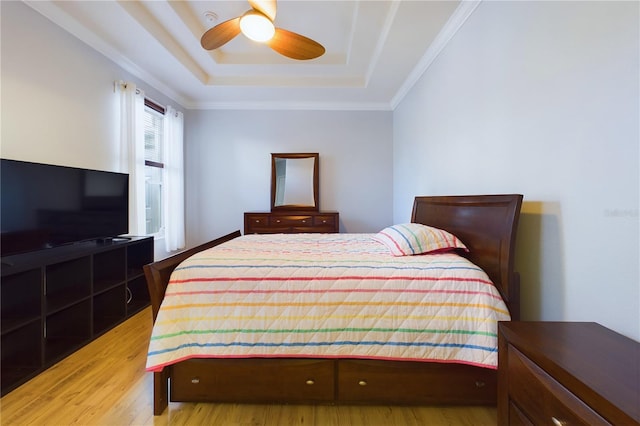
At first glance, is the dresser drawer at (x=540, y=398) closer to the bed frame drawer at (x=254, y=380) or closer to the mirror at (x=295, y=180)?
the bed frame drawer at (x=254, y=380)

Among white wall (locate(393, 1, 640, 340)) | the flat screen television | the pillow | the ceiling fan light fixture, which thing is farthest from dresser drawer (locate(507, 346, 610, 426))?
the flat screen television

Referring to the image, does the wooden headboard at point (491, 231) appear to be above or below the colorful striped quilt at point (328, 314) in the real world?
above

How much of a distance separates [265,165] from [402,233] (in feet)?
9.53

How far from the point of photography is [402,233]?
72.1 inches

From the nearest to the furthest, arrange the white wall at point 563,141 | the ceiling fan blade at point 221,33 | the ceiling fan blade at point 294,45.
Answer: the white wall at point 563,141
the ceiling fan blade at point 221,33
the ceiling fan blade at point 294,45

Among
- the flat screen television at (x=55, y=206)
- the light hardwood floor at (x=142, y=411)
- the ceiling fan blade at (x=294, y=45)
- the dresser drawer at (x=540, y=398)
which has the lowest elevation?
the light hardwood floor at (x=142, y=411)

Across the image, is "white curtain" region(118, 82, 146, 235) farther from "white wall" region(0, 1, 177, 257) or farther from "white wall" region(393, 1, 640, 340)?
"white wall" region(393, 1, 640, 340)

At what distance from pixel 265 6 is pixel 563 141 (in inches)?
74.2

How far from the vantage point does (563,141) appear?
51.3 inches

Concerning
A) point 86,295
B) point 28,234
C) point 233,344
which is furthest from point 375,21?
point 86,295

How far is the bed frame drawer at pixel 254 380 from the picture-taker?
141 cm

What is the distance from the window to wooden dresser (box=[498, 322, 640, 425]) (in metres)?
3.77

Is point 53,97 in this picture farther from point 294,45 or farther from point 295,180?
point 295,180

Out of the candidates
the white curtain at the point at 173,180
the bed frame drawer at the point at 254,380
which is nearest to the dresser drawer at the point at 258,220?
the white curtain at the point at 173,180
